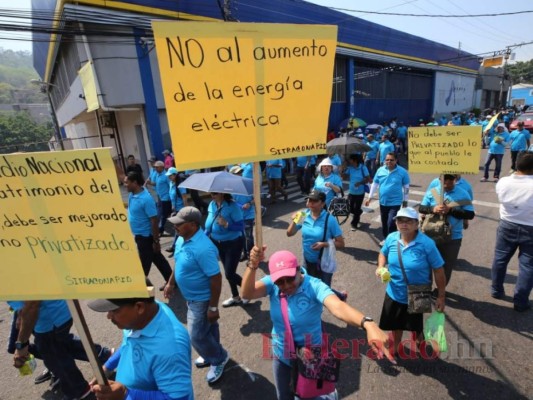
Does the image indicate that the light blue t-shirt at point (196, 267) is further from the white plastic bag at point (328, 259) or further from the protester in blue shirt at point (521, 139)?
the protester in blue shirt at point (521, 139)

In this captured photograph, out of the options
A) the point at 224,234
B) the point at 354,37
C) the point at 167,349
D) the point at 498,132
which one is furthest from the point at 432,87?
the point at 167,349

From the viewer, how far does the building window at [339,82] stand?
19438 mm

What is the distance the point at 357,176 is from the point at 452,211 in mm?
2800

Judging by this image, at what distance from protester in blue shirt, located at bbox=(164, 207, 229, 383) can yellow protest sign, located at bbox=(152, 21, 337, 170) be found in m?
1.17

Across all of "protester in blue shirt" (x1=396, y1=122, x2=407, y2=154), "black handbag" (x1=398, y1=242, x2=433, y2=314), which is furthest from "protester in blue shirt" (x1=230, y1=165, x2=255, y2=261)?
"protester in blue shirt" (x1=396, y1=122, x2=407, y2=154)

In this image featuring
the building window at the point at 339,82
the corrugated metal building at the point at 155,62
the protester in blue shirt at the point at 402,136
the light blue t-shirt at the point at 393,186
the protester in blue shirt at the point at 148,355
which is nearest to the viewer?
Result: the protester in blue shirt at the point at 148,355

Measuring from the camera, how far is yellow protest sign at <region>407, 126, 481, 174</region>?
156 inches

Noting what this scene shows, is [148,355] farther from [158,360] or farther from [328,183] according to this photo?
[328,183]

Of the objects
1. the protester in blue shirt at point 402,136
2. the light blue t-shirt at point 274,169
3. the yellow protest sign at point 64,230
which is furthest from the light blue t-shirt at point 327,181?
the protester in blue shirt at point 402,136

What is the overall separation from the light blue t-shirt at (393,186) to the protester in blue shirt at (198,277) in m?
3.68

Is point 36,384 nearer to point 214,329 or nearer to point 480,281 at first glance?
point 214,329

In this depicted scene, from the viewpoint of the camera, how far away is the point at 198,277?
2.95m

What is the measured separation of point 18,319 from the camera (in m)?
2.71

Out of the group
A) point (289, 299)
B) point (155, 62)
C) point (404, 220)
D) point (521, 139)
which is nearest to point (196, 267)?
point (289, 299)
